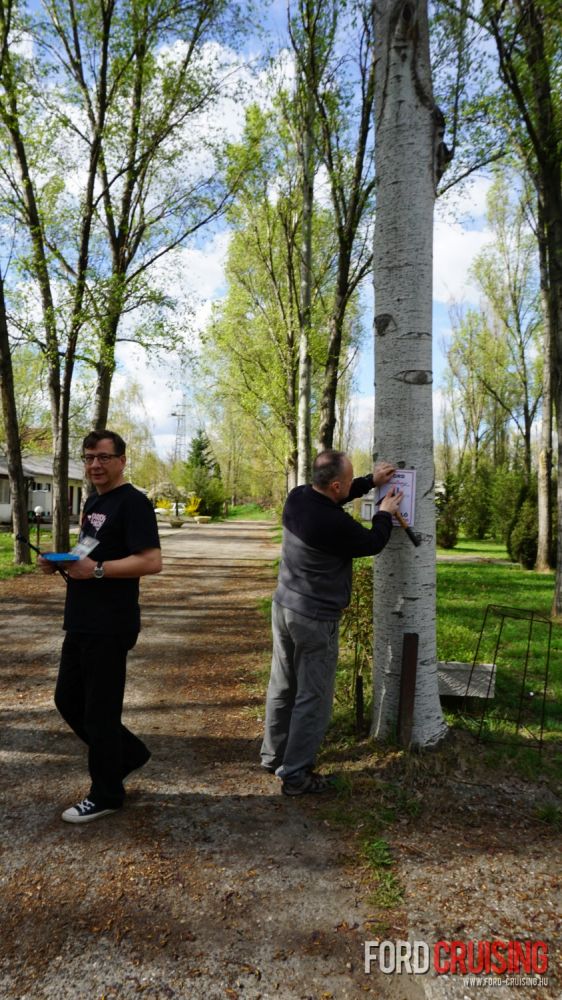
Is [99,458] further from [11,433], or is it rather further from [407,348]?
[11,433]

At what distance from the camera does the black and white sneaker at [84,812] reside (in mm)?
3156

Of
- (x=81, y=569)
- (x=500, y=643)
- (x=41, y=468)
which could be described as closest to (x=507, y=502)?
(x=500, y=643)

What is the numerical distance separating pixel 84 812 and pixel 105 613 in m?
1.07

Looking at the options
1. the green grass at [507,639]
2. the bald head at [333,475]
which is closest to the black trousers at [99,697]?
the bald head at [333,475]

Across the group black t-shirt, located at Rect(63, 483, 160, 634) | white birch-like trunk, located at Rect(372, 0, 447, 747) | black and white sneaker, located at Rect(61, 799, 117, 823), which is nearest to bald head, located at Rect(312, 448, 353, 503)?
white birch-like trunk, located at Rect(372, 0, 447, 747)

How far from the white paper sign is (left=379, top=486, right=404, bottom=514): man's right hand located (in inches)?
1.1

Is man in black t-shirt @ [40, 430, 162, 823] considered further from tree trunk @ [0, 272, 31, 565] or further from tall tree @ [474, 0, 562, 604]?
tree trunk @ [0, 272, 31, 565]

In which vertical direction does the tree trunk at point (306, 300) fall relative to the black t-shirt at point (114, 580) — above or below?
above

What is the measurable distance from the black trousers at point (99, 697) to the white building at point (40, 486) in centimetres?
2193

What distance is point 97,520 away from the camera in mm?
3279

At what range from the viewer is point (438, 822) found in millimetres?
3178

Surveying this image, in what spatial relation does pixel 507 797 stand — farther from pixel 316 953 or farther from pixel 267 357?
pixel 267 357

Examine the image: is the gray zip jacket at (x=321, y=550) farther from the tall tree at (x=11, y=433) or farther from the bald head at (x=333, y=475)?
the tall tree at (x=11, y=433)

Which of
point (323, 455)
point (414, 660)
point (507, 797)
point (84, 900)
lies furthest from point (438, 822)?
point (323, 455)
